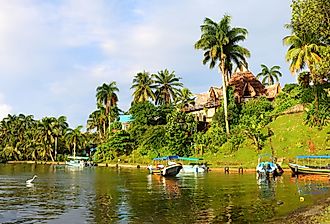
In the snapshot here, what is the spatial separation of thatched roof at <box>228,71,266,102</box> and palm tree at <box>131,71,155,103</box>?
24.4 metres

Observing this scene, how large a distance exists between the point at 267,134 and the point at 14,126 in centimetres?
9879

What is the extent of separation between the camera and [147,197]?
3316 centimetres

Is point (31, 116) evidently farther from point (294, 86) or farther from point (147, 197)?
point (147, 197)

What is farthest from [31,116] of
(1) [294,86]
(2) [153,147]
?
(1) [294,86]

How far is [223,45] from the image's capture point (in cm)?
7075

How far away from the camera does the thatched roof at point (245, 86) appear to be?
81525mm

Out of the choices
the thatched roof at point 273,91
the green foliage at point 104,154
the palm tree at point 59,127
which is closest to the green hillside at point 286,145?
the thatched roof at point 273,91

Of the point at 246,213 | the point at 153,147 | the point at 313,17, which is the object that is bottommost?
the point at 246,213

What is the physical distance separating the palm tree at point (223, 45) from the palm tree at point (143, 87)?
32.1 metres

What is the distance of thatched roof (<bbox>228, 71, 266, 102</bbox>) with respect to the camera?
267 ft

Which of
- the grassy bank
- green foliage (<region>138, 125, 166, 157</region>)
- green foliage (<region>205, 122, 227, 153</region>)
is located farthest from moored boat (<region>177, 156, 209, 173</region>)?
green foliage (<region>138, 125, 166, 157</region>)

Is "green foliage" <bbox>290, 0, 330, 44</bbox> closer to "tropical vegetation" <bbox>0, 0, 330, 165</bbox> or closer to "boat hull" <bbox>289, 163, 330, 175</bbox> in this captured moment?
"tropical vegetation" <bbox>0, 0, 330, 165</bbox>

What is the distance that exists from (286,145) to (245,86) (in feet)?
78.1

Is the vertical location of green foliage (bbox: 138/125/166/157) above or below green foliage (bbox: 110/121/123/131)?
below
